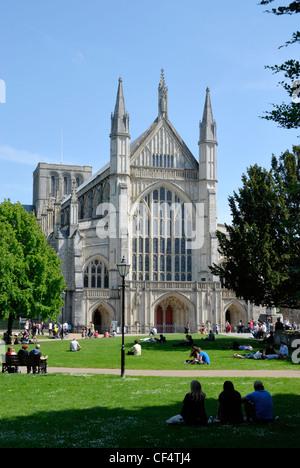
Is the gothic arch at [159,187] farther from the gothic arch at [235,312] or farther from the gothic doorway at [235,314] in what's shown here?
the gothic doorway at [235,314]

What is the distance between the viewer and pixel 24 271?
35.3m

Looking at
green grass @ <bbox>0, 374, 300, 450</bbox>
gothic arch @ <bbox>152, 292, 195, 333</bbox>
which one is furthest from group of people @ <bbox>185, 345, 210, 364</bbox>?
gothic arch @ <bbox>152, 292, 195, 333</bbox>

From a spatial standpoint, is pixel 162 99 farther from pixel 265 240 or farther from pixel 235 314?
pixel 265 240

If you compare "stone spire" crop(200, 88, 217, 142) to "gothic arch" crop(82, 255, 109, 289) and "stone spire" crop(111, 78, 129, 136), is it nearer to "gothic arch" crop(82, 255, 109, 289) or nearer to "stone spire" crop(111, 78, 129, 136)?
"stone spire" crop(111, 78, 129, 136)

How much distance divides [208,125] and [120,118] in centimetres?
935

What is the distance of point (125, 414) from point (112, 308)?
132 ft

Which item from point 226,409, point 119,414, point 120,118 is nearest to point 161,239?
point 120,118

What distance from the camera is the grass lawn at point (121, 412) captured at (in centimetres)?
945

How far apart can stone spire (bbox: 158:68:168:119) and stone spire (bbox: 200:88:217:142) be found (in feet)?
13.2

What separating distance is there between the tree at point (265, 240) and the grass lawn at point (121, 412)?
28.5 ft

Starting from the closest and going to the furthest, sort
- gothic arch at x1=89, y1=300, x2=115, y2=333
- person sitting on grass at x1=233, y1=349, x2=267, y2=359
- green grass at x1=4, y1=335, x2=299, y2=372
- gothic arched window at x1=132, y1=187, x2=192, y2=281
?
green grass at x1=4, y1=335, x2=299, y2=372
person sitting on grass at x1=233, y1=349, x2=267, y2=359
gothic arch at x1=89, y1=300, x2=115, y2=333
gothic arched window at x1=132, y1=187, x2=192, y2=281

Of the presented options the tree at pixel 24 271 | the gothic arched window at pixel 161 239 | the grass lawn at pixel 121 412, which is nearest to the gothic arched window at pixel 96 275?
the gothic arched window at pixel 161 239

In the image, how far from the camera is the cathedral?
5156cm
